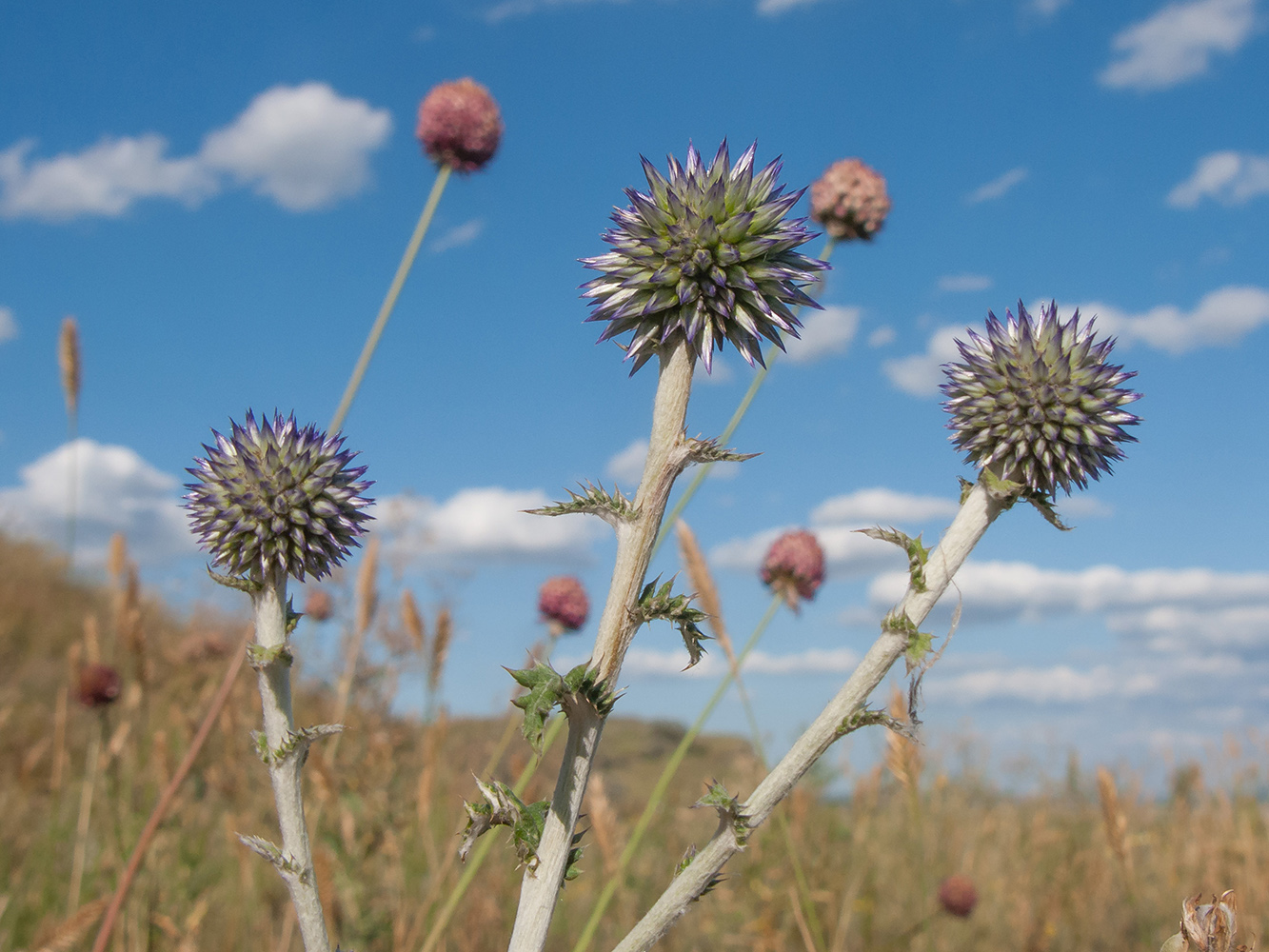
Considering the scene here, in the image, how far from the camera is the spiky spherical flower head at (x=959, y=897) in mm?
7395

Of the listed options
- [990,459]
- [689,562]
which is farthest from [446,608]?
[990,459]

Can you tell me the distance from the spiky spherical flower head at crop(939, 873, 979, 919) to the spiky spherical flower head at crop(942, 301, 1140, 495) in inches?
229

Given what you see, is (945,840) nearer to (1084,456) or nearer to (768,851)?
(768,851)

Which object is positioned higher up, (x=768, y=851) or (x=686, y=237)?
(x=686, y=237)

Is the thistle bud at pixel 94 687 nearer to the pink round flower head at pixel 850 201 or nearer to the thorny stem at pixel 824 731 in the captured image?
the thorny stem at pixel 824 731

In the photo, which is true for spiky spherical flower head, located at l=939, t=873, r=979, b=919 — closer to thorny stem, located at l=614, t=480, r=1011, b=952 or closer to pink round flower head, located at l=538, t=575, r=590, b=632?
pink round flower head, located at l=538, t=575, r=590, b=632

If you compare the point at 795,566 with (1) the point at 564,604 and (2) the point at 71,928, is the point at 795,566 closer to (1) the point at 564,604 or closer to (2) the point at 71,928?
(1) the point at 564,604

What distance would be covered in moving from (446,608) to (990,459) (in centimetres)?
456

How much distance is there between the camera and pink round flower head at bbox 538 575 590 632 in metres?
7.66

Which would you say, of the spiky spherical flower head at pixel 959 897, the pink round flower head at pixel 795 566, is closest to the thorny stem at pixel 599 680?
the pink round flower head at pixel 795 566

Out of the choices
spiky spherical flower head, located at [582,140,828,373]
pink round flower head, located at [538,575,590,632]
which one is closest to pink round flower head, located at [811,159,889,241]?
pink round flower head, located at [538,575,590,632]

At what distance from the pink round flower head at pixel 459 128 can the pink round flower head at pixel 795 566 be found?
3844 millimetres

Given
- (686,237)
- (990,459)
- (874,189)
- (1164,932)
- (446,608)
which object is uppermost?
(874,189)

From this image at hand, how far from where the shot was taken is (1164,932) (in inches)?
344
